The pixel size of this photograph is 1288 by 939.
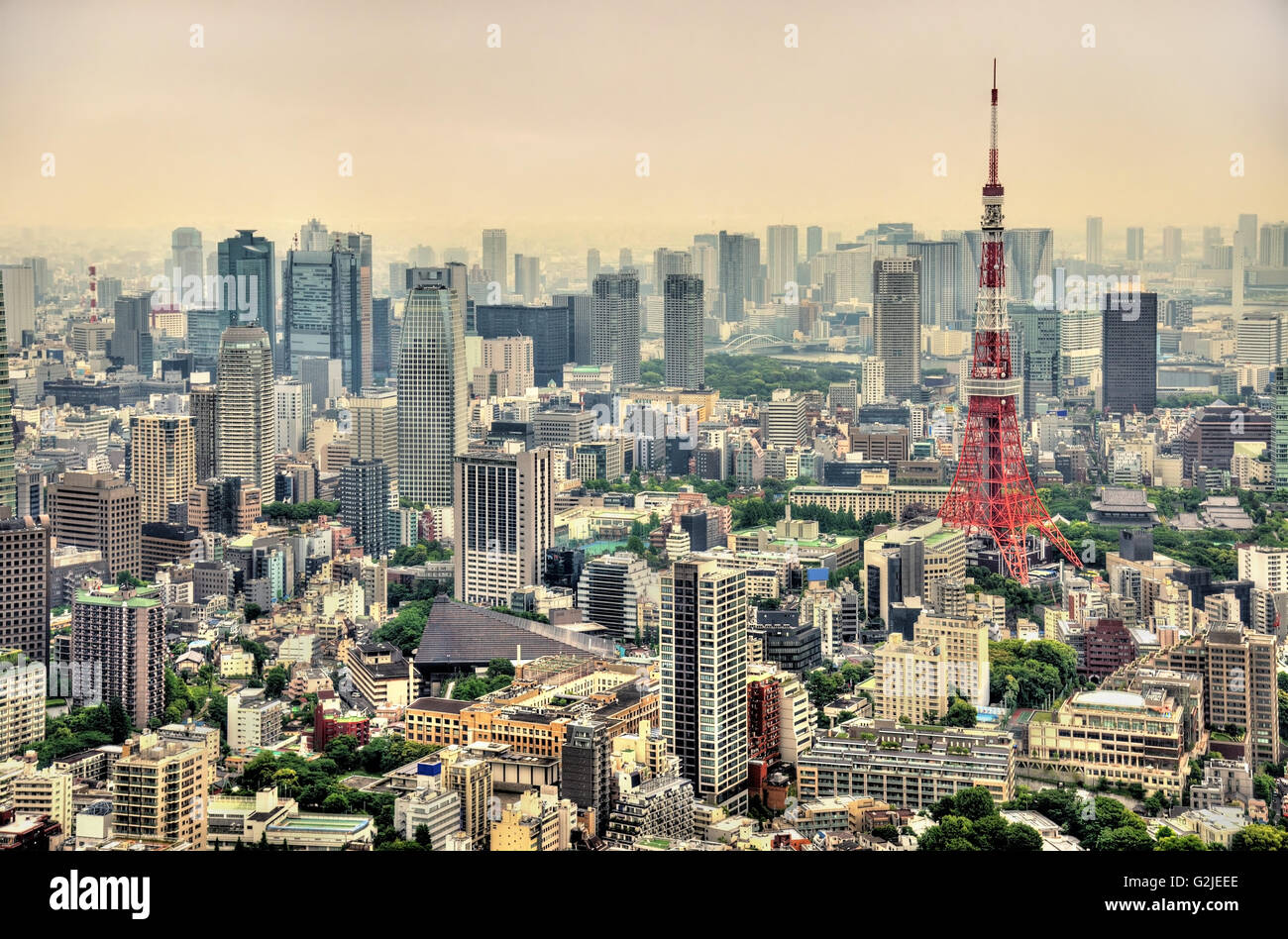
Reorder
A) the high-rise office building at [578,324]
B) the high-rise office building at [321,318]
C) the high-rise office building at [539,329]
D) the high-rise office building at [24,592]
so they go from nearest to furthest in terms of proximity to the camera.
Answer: the high-rise office building at [24,592] < the high-rise office building at [578,324] < the high-rise office building at [539,329] < the high-rise office building at [321,318]

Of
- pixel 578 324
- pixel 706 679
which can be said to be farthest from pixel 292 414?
pixel 706 679

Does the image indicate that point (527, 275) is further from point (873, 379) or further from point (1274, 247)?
point (1274, 247)

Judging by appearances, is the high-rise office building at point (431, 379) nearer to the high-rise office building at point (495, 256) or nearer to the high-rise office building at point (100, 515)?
the high-rise office building at point (495, 256)

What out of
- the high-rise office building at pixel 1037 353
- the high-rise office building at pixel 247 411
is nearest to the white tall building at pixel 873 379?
the high-rise office building at pixel 1037 353

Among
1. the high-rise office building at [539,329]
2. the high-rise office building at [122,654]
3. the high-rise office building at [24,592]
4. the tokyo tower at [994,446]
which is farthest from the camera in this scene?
the high-rise office building at [539,329]

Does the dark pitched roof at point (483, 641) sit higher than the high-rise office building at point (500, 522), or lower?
lower
